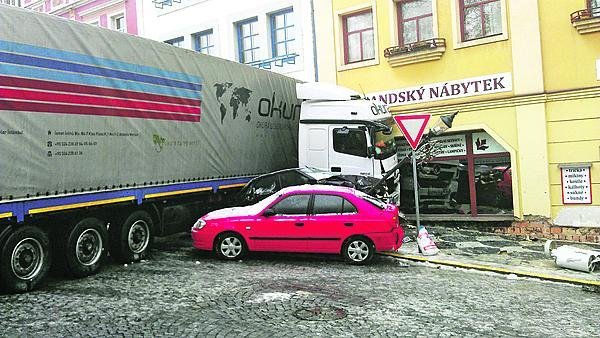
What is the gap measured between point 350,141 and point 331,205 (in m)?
3.21

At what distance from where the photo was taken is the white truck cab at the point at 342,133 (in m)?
12.3

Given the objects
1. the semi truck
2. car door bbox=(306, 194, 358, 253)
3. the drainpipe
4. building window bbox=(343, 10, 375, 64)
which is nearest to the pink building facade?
the drainpipe

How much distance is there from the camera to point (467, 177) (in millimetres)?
14141

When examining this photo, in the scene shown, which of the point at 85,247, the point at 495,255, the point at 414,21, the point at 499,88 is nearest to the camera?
the point at 85,247

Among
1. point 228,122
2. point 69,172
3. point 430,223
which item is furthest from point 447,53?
point 69,172

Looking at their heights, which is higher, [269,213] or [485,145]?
[485,145]

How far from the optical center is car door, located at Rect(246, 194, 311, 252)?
31.1 ft

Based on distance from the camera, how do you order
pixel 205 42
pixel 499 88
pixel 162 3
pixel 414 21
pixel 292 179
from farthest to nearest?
1. pixel 162 3
2. pixel 205 42
3. pixel 414 21
4. pixel 499 88
5. pixel 292 179

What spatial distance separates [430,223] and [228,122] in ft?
21.6

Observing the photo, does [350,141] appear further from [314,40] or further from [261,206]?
[314,40]

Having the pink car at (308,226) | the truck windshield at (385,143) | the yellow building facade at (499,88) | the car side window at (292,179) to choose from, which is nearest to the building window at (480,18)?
the yellow building facade at (499,88)

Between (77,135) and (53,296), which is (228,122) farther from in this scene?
(53,296)

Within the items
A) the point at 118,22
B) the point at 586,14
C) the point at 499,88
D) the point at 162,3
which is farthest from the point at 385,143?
the point at 118,22

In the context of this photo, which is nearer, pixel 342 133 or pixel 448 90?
pixel 342 133
